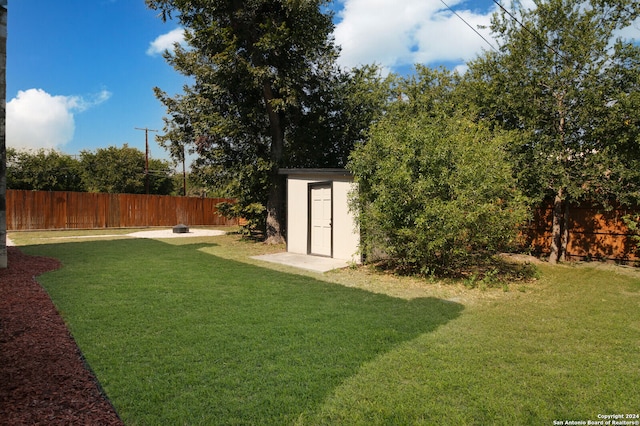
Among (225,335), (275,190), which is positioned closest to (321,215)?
(275,190)

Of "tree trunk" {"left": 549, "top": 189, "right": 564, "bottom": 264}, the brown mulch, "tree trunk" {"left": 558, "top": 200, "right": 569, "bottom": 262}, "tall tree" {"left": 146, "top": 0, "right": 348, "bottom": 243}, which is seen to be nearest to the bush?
"tree trunk" {"left": 549, "top": 189, "right": 564, "bottom": 264}

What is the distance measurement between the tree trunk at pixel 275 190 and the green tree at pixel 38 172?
2478 cm

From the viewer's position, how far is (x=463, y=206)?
6.62 m

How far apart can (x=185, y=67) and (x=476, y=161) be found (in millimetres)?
11526

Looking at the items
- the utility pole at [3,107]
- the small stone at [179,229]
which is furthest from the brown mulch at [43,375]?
the small stone at [179,229]

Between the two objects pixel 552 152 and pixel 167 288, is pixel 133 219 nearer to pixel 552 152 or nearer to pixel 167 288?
pixel 167 288

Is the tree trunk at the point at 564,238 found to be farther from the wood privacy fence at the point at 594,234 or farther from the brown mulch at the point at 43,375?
the brown mulch at the point at 43,375

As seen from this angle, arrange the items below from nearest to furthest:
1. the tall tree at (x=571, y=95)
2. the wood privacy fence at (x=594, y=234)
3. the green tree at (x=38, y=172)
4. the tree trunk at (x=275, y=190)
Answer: the tall tree at (x=571, y=95), the wood privacy fence at (x=594, y=234), the tree trunk at (x=275, y=190), the green tree at (x=38, y=172)

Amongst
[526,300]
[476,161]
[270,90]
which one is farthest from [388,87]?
[526,300]

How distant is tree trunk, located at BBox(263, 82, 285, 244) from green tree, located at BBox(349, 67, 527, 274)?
542 cm

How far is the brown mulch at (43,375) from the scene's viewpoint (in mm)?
2381

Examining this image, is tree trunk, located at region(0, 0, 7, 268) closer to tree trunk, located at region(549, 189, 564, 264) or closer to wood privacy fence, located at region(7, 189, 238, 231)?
wood privacy fence, located at region(7, 189, 238, 231)

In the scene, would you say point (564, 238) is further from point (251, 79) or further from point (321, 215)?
point (251, 79)

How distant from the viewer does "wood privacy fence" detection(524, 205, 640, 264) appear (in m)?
9.38
